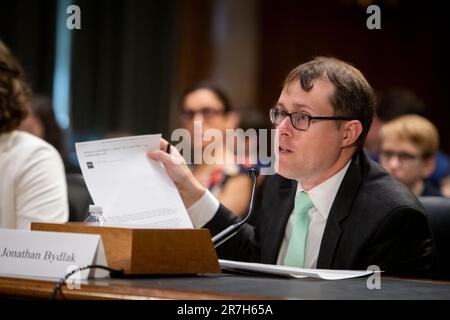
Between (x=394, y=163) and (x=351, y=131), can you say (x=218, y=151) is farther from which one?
(x=351, y=131)

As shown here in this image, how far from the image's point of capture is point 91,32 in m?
6.33

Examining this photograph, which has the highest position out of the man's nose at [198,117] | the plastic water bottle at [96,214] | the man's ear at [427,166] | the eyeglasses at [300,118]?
the eyeglasses at [300,118]

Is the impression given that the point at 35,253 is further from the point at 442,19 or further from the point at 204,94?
the point at 442,19

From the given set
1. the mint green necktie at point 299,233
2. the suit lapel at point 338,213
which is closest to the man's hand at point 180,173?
the mint green necktie at point 299,233

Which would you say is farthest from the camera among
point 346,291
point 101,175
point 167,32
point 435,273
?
point 167,32

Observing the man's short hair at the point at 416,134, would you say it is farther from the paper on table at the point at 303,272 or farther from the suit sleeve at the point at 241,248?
the paper on table at the point at 303,272

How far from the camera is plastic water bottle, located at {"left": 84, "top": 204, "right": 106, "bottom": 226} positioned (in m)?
1.85

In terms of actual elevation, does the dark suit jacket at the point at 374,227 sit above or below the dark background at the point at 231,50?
Answer: below

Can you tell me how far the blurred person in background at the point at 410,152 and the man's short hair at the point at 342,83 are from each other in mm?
1703

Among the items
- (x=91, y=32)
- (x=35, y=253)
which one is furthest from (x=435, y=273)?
(x=91, y=32)

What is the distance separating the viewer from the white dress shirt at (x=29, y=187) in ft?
8.28

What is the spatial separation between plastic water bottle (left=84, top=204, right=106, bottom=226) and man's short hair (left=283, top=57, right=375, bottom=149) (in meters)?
0.63

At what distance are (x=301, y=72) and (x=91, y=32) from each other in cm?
443

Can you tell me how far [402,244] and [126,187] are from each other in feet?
2.30
